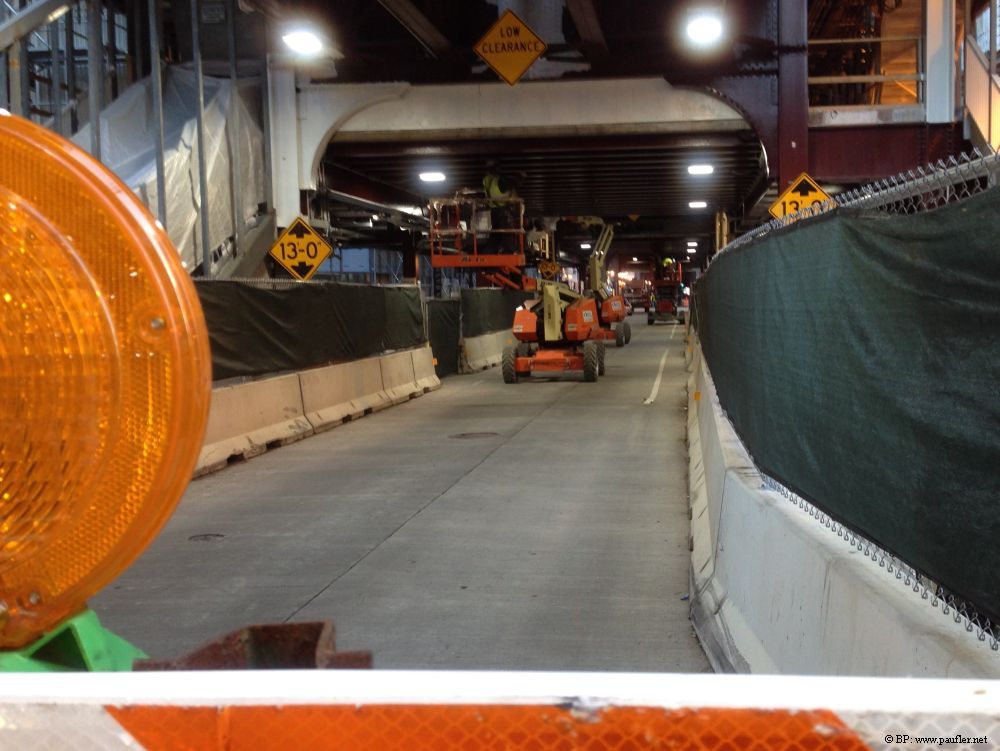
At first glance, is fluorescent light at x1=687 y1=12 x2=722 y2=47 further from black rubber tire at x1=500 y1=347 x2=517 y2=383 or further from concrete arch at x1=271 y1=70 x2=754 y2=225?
black rubber tire at x1=500 y1=347 x2=517 y2=383

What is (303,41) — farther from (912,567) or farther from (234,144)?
(912,567)

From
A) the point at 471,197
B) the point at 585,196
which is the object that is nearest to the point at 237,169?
the point at 471,197

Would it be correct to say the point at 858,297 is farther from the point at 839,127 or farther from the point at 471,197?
the point at 471,197

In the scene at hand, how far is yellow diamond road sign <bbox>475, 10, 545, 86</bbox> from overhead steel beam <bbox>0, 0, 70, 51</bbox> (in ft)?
22.9

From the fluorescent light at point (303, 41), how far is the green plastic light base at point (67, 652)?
15158 mm

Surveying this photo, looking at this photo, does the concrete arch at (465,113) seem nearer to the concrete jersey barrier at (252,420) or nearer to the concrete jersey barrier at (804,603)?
the concrete jersey barrier at (252,420)

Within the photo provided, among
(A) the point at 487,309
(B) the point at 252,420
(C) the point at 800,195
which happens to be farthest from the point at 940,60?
A: (A) the point at 487,309

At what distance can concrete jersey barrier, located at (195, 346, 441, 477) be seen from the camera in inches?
494

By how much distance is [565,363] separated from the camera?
23078 mm

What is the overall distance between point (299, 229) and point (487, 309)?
13321 mm

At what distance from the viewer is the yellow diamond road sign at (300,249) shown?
18344 millimetres

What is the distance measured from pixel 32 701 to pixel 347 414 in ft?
49.8

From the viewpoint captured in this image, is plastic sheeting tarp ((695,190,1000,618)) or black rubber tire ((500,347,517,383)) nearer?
plastic sheeting tarp ((695,190,1000,618))

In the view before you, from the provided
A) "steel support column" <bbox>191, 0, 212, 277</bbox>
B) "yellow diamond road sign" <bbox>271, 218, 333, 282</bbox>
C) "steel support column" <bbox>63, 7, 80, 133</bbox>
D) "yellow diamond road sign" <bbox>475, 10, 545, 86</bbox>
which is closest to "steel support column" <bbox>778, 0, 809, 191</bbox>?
A: "yellow diamond road sign" <bbox>475, 10, 545, 86</bbox>
